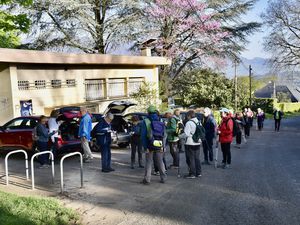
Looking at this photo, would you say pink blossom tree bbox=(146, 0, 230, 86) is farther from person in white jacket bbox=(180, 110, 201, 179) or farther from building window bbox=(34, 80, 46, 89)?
person in white jacket bbox=(180, 110, 201, 179)

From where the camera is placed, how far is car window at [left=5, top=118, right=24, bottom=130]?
12937 millimetres

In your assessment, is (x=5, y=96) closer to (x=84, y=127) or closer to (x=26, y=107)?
(x=26, y=107)

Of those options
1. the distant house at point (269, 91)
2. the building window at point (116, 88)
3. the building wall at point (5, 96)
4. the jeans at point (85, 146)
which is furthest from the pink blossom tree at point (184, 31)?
the distant house at point (269, 91)

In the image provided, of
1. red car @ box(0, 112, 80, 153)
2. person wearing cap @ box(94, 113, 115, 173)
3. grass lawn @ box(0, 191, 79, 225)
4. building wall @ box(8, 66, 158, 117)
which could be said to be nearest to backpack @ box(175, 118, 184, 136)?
person wearing cap @ box(94, 113, 115, 173)

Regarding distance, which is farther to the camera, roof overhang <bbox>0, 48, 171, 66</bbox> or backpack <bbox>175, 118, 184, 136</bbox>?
roof overhang <bbox>0, 48, 171, 66</bbox>

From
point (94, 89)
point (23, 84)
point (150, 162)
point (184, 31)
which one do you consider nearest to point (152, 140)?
point (150, 162)

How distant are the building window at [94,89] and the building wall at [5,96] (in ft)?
17.8

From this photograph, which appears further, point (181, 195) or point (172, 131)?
point (172, 131)

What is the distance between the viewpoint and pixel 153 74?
90.1 ft

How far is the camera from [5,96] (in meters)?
16.6

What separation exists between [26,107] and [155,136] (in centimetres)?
996

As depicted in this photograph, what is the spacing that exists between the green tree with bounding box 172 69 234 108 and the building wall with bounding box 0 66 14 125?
61.9 ft

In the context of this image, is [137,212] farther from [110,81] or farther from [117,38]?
[117,38]

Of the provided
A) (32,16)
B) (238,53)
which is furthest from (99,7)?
(238,53)
